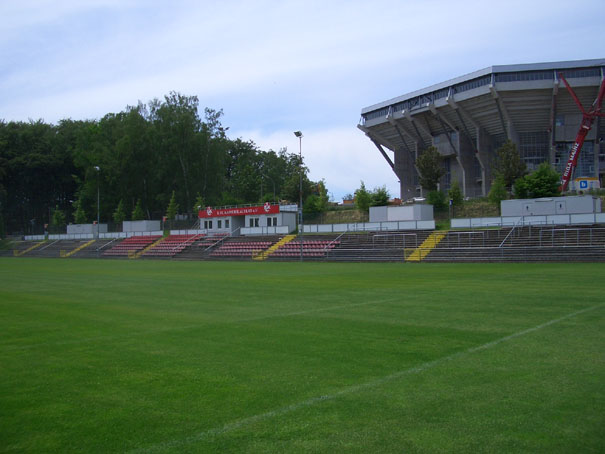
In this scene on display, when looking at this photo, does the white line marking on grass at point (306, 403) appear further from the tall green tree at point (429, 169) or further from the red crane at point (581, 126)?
the red crane at point (581, 126)

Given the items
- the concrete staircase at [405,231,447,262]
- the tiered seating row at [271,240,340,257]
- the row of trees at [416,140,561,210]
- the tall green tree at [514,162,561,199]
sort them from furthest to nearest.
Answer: the row of trees at [416,140,561,210] < the tall green tree at [514,162,561,199] < the tiered seating row at [271,240,340,257] < the concrete staircase at [405,231,447,262]

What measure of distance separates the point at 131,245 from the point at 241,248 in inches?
712

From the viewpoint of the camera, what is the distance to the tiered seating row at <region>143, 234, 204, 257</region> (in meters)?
50.3

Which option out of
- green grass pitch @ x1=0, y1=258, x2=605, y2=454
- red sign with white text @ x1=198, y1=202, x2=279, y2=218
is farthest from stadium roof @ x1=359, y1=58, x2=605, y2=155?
green grass pitch @ x1=0, y1=258, x2=605, y2=454

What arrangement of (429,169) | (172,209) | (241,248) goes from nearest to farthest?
(241,248) < (429,169) < (172,209)

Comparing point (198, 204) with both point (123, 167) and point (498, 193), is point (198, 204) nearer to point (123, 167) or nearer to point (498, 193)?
point (123, 167)

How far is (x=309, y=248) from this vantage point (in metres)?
42.6

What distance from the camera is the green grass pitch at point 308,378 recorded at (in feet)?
13.5

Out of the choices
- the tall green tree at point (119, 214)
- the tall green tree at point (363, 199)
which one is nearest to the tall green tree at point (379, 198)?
the tall green tree at point (363, 199)

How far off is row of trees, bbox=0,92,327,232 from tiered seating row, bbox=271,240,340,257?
17480 mm

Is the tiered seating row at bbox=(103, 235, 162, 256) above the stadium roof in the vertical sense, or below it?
below

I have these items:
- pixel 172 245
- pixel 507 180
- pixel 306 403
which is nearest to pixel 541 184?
pixel 507 180

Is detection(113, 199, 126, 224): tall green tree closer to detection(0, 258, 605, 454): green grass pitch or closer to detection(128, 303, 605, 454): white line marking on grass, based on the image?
detection(0, 258, 605, 454): green grass pitch

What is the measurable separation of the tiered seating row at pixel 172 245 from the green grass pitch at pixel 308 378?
127ft
